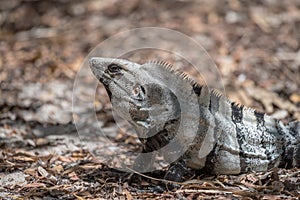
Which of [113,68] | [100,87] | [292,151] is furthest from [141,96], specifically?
[100,87]

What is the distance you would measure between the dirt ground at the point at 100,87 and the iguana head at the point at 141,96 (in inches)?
23.3

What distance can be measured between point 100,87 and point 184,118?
11.4ft

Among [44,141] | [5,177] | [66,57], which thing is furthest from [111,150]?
[66,57]

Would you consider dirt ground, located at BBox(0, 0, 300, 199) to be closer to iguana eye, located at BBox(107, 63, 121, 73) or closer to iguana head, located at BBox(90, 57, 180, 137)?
iguana head, located at BBox(90, 57, 180, 137)

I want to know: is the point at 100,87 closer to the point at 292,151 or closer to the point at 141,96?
the point at 141,96

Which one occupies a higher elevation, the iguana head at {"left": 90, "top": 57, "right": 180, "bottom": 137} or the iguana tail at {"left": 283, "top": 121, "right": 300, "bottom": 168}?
the iguana head at {"left": 90, "top": 57, "right": 180, "bottom": 137}

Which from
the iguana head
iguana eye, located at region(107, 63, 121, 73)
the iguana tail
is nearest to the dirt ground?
the iguana tail

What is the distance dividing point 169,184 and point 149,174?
416 millimetres

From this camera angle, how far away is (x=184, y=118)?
15.3 feet

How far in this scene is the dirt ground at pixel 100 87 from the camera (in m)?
4.79

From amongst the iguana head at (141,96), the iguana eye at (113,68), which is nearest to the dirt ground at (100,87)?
the iguana head at (141,96)

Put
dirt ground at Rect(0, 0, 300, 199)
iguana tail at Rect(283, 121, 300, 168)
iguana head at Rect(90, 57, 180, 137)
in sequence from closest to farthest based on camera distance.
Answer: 1. iguana head at Rect(90, 57, 180, 137)
2. dirt ground at Rect(0, 0, 300, 199)
3. iguana tail at Rect(283, 121, 300, 168)

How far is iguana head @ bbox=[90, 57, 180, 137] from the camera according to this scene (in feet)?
15.2

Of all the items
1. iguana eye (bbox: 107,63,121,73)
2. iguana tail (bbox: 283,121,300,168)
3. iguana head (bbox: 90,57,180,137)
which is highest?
iguana eye (bbox: 107,63,121,73)
